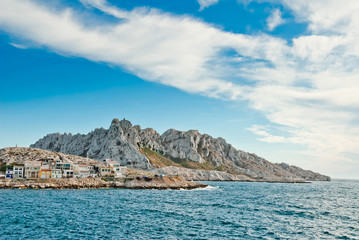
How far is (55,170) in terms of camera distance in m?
126

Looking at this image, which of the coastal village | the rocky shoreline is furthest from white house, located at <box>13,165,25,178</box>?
the rocky shoreline

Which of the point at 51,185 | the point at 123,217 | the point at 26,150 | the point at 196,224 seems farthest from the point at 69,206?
the point at 26,150

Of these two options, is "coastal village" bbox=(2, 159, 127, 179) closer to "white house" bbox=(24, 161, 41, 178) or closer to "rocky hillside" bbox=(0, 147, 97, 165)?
"white house" bbox=(24, 161, 41, 178)

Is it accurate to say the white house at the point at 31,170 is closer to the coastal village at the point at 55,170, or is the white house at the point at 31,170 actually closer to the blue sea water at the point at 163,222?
the coastal village at the point at 55,170

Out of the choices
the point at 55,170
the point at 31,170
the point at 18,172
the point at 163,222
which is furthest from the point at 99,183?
the point at 163,222

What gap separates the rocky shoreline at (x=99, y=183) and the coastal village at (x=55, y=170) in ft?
36.6

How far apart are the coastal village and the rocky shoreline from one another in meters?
11.2

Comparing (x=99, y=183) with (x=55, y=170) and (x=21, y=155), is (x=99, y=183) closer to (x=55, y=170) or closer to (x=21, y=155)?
(x=55, y=170)

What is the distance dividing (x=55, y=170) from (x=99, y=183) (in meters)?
22.2

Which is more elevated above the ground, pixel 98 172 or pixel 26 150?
pixel 26 150

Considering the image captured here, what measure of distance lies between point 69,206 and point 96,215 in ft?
42.7

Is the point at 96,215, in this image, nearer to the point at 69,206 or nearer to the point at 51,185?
the point at 69,206

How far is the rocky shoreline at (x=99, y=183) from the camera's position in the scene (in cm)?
10631

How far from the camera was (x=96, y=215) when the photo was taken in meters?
54.6
